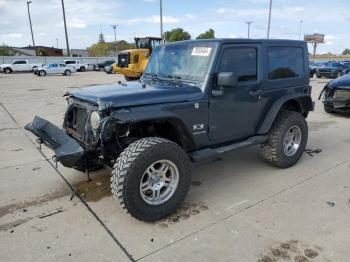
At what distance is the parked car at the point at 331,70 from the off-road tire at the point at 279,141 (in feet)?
70.1

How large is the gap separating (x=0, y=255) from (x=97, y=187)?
5.01 feet

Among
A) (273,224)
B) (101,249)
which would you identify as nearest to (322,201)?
(273,224)

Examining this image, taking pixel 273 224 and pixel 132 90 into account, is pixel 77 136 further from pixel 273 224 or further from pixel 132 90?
pixel 273 224

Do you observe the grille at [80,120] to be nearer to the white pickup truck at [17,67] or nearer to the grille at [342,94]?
the grille at [342,94]

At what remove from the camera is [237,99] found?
4.21m

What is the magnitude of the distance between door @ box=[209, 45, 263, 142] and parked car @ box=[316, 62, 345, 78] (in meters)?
22.1

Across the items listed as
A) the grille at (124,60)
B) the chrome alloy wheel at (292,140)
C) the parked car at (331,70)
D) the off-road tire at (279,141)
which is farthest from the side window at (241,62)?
the parked car at (331,70)

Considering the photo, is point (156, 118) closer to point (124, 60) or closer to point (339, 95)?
point (339, 95)

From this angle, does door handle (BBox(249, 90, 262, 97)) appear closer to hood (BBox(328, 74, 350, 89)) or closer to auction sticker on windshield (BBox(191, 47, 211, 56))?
auction sticker on windshield (BBox(191, 47, 211, 56))

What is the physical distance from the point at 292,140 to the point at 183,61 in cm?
227

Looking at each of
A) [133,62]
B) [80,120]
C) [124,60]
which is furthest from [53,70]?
[80,120]

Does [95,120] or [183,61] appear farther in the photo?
[183,61]

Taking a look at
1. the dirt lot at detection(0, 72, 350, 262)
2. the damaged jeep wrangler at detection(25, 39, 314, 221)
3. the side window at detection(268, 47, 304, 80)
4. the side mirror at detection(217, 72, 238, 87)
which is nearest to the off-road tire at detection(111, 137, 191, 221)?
the damaged jeep wrangler at detection(25, 39, 314, 221)

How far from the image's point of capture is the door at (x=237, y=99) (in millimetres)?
4012
